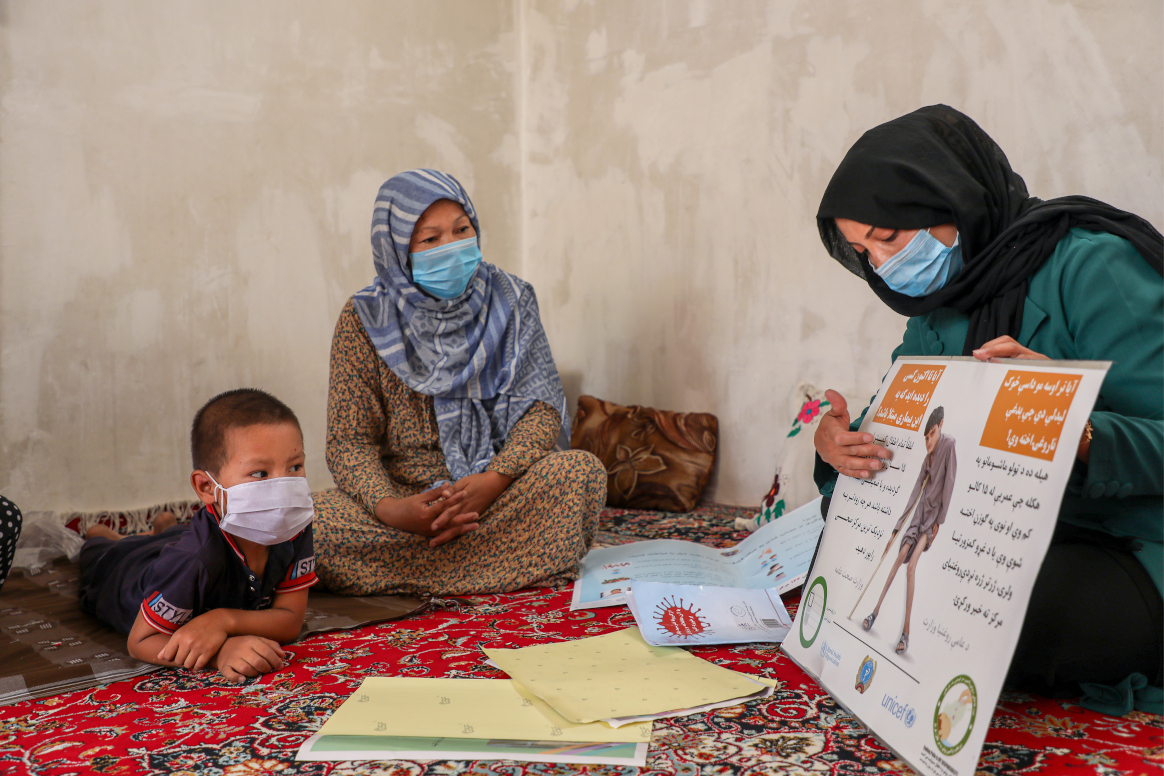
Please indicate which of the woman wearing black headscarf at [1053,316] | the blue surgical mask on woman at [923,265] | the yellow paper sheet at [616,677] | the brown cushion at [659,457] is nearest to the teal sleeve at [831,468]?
the woman wearing black headscarf at [1053,316]

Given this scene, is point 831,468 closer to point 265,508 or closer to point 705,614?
point 705,614

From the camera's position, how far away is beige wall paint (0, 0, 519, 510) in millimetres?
2443

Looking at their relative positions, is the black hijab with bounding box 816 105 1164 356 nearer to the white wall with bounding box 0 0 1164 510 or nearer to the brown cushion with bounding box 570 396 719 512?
the white wall with bounding box 0 0 1164 510

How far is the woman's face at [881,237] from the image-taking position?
1384 millimetres

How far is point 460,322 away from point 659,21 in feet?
5.03

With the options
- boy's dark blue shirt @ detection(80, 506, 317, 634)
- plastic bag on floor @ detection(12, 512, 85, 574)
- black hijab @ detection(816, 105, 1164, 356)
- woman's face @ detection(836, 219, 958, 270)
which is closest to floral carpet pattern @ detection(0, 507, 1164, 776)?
boy's dark blue shirt @ detection(80, 506, 317, 634)

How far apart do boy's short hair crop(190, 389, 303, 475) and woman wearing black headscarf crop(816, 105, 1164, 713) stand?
989mm

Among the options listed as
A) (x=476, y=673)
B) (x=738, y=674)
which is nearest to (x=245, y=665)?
(x=476, y=673)

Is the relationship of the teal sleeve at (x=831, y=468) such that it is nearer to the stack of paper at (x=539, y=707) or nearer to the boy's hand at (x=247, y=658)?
the stack of paper at (x=539, y=707)

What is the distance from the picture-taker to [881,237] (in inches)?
55.6

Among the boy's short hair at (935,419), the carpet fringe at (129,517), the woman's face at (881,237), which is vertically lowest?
the carpet fringe at (129,517)

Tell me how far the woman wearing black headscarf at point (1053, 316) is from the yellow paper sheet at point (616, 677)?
0.41 m

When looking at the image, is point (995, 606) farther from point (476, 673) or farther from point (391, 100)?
point (391, 100)

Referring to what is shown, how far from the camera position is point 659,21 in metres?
3.05
